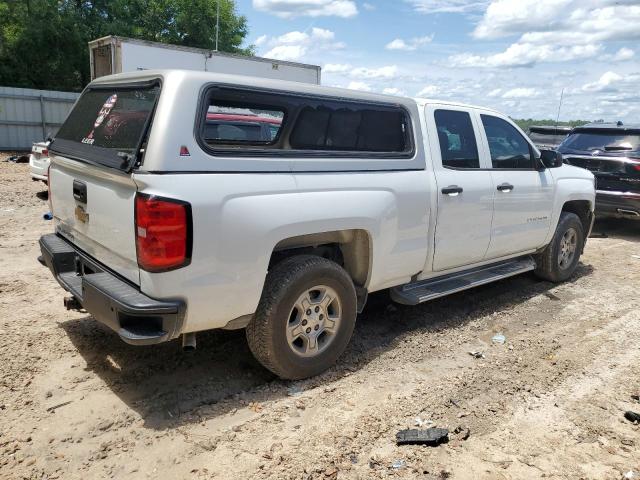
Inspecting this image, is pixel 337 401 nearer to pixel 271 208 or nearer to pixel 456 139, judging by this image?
pixel 271 208

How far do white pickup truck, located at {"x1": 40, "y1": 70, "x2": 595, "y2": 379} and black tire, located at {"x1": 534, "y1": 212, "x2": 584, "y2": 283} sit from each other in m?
1.14

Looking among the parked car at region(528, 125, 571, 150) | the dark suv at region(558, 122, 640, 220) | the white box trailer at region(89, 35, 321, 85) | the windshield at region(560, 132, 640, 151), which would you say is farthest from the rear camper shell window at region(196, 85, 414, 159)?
the white box trailer at region(89, 35, 321, 85)

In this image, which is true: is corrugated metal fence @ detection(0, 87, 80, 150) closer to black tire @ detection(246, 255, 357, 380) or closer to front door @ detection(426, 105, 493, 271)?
front door @ detection(426, 105, 493, 271)

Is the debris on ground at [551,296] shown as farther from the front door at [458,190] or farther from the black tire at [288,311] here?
the black tire at [288,311]

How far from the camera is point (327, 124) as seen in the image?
3.90 metres

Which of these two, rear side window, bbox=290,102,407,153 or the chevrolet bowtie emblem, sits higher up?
rear side window, bbox=290,102,407,153

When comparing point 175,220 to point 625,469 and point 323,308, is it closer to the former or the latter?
point 323,308

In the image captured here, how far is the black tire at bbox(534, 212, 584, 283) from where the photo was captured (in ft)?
20.3

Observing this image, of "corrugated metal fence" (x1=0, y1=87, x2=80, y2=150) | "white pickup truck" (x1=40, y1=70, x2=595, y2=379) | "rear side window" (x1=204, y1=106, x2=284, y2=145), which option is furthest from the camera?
"corrugated metal fence" (x1=0, y1=87, x2=80, y2=150)

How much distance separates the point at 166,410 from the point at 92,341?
120 centimetres

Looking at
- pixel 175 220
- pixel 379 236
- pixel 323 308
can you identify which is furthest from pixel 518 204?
pixel 175 220

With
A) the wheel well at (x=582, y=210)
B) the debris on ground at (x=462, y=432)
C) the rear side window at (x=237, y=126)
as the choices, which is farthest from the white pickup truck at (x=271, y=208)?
the wheel well at (x=582, y=210)

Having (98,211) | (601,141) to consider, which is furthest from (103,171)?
(601,141)

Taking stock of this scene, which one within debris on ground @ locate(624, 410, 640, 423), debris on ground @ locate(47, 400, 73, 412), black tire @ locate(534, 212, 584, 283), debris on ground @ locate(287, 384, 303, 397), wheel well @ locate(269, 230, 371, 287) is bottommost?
debris on ground @ locate(624, 410, 640, 423)
